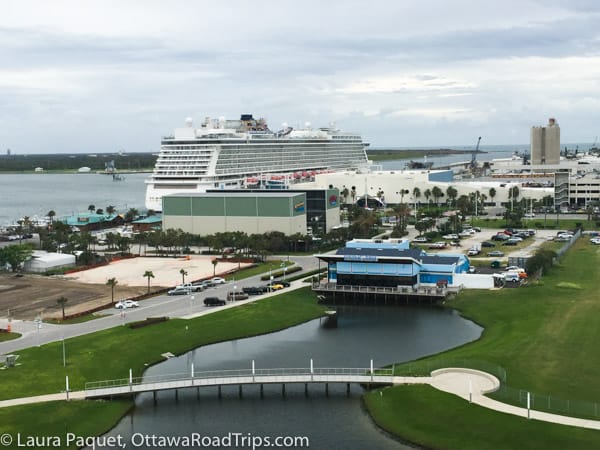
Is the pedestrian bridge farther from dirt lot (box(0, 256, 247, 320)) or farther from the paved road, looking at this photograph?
dirt lot (box(0, 256, 247, 320))

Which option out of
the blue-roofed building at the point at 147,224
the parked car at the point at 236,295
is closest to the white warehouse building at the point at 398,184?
the blue-roofed building at the point at 147,224

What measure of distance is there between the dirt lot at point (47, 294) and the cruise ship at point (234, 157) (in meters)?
39.1

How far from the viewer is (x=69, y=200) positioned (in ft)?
515

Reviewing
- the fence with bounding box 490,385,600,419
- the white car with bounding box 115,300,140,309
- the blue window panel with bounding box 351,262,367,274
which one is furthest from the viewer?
the blue window panel with bounding box 351,262,367,274

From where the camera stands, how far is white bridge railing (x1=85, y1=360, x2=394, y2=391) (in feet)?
113

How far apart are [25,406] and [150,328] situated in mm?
13584

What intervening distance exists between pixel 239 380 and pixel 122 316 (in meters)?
15.9

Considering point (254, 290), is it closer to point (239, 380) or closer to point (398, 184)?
point (239, 380)

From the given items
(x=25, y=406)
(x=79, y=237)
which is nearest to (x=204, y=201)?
(x=79, y=237)

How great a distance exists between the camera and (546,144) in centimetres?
16012

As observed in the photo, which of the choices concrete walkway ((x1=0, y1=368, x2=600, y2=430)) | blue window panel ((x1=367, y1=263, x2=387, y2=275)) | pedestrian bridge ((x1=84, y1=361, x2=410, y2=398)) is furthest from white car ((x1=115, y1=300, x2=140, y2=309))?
concrete walkway ((x1=0, y1=368, x2=600, y2=430))

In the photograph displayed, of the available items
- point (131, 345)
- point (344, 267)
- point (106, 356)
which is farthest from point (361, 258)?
point (106, 356)

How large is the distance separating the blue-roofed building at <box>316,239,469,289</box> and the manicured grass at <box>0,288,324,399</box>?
4818mm

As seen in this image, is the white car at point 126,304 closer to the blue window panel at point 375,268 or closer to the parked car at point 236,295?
the parked car at point 236,295
